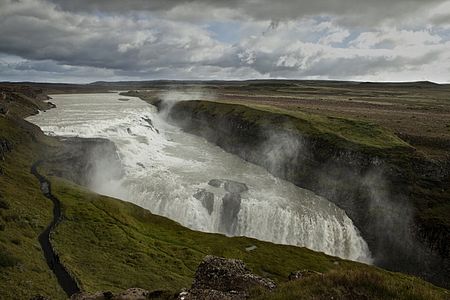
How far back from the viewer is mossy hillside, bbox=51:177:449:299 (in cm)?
3662

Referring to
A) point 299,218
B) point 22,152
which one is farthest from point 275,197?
point 22,152

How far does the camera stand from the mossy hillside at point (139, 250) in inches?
1442

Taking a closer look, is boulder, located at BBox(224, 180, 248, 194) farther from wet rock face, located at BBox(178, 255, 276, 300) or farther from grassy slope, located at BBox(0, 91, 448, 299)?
wet rock face, located at BBox(178, 255, 276, 300)

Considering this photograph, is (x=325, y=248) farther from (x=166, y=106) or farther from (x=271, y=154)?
(x=166, y=106)

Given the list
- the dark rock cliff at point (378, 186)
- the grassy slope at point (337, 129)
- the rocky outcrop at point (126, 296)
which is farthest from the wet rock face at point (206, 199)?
the rocky outcrop at point (126, 296)

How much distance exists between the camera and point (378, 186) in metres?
67.8

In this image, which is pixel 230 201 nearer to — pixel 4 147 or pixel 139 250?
pixel 139 250

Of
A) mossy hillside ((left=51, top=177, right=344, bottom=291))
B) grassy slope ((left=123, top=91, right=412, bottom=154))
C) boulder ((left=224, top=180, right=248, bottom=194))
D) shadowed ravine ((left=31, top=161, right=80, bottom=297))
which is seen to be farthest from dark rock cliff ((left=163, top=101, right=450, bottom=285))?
shadowed ravine ((left=31, top=161, right=80, bottom=297))

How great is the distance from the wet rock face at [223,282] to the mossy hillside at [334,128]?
194 ft

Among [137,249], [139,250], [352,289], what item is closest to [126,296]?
[352,289]

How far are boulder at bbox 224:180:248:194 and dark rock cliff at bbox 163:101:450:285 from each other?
43.1 ft

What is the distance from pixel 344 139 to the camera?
3095 inches

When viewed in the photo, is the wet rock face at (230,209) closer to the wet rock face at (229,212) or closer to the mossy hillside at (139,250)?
the wet rock face at (229,212)

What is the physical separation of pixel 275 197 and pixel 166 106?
10778 centimetres
